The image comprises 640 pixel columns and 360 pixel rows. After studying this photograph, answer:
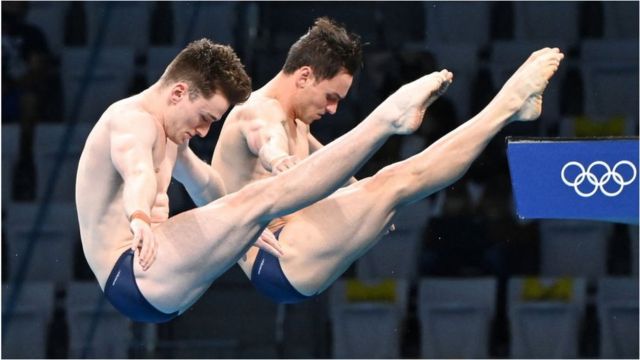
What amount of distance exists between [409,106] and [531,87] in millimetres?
477

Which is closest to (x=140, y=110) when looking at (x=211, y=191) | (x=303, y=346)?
(x=211, y=191)

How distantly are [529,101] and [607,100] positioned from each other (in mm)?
2984

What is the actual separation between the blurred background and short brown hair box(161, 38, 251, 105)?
7.99 ft

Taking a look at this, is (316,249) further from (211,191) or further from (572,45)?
(572,45)

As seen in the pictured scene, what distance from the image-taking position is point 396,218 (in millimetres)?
6289

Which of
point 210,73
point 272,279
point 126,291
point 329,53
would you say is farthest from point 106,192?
point 329,53

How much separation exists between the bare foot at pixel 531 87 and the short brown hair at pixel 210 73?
2.65 feet

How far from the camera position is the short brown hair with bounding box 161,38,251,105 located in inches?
153

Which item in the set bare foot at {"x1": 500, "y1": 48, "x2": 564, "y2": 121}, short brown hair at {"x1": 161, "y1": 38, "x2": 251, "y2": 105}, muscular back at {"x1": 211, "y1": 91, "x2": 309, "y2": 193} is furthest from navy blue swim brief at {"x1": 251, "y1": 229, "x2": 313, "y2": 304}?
bare foot at {"x1": 500, "y1": 48, "x2": 564, "y2": 121}

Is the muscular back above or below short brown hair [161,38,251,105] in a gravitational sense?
below

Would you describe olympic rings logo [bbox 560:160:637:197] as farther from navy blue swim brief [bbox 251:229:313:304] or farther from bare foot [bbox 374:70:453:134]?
navy blue swim brief [bbox 251:229:313:304]

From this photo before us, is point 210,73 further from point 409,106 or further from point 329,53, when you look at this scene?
point 409,106

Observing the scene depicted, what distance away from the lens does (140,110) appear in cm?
382

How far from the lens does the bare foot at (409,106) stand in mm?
3641
